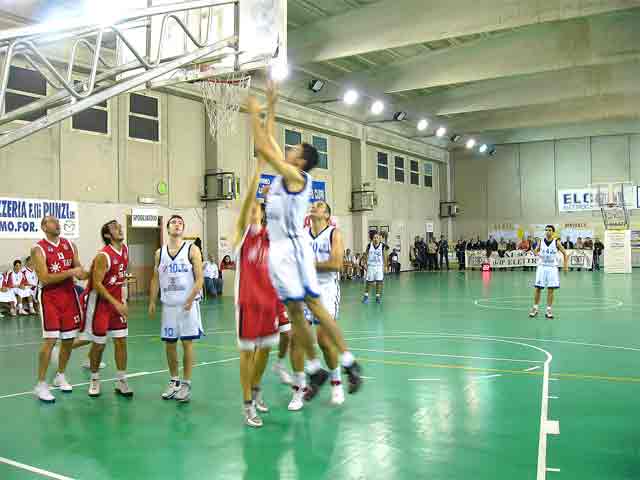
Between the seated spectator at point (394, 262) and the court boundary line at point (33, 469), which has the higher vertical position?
the seated spectator at point (394, 262)

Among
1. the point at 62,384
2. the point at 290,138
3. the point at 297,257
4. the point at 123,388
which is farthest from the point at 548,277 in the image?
the point at 290,138

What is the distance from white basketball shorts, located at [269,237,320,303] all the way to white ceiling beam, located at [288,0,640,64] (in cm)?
1401

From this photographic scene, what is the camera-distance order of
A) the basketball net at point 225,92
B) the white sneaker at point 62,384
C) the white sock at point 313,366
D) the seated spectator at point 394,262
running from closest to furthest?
1. the white sock at point 313,366
2. the white sneaker at point 62,384
3. the basketball net at point 225,92
4. the seated spectator at point 394,262

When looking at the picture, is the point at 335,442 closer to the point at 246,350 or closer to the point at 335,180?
the point at 246,350

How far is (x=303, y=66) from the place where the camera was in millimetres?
22828

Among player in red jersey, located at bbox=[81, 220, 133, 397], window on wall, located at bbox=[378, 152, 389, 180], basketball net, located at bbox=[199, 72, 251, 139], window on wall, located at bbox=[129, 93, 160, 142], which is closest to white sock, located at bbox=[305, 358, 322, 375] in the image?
player in red jersey, located at bbox=[81, 220, 133, 397]

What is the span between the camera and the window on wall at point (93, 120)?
59.1 ft

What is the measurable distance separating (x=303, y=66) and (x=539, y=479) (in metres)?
20.4

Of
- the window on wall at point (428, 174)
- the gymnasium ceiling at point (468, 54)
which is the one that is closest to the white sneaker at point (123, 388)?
the gymnasium ceiling at point (468, 54)

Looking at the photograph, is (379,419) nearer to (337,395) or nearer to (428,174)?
(337,395)

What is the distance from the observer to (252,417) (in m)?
5.56

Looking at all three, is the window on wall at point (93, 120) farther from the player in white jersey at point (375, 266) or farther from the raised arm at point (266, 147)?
the raised arm at point (266, 147)

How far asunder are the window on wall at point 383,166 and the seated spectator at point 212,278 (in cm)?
1396

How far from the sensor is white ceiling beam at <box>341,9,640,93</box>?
19719 mm
